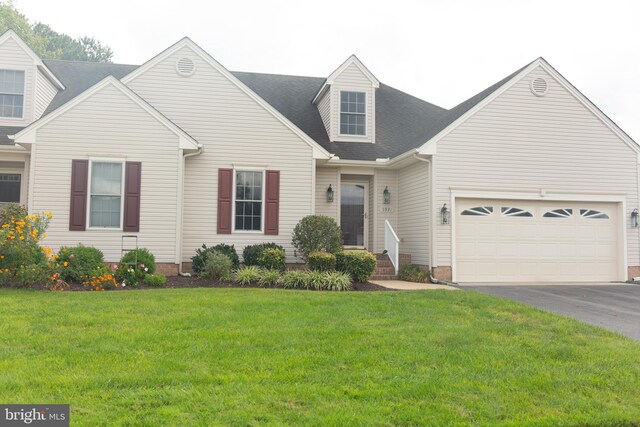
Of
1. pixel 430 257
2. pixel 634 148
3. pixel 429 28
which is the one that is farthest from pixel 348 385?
pixel 429 28

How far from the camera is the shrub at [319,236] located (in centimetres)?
1161

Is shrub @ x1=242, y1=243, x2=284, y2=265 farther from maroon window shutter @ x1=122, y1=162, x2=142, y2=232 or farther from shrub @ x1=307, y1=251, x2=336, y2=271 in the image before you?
maroon window shutter @ x1=122, y1=162, x2=142, y2=232

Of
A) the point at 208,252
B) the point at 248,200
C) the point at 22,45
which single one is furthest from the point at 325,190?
the point at 22,45

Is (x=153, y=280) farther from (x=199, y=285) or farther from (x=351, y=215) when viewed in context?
(x=351, y=215)

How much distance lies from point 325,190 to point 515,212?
5.43m

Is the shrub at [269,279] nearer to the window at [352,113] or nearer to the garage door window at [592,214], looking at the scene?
the window at [352,113]

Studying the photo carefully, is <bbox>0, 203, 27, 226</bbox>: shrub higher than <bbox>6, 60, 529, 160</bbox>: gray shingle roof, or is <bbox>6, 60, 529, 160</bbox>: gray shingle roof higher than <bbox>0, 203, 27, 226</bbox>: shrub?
<bbox>6, 60, 529, 160</bbox>: gray shingle roof

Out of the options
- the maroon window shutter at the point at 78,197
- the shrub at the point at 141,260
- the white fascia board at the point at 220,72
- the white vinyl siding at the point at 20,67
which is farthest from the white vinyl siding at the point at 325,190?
the white vinyl siding at the point at 20,67

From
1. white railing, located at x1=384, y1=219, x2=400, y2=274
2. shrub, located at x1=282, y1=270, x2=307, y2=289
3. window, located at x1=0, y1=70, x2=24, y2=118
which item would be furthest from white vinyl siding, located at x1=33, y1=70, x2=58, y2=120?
white railing, located at x1=384, y1=219, x2=400, y2=274

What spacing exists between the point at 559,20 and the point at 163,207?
41.3ft

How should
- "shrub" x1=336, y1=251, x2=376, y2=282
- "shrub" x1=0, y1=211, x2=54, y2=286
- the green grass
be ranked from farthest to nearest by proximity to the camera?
"shrub" x1=336, y1=251, x2=376, y2=282
"shrub" x1=0, y1=211, x2=54, y2=286
the green grass

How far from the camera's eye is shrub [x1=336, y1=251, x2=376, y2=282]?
35.8 feet

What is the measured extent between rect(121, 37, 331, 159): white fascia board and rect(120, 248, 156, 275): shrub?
4.96 m

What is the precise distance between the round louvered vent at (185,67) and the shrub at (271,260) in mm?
5488
